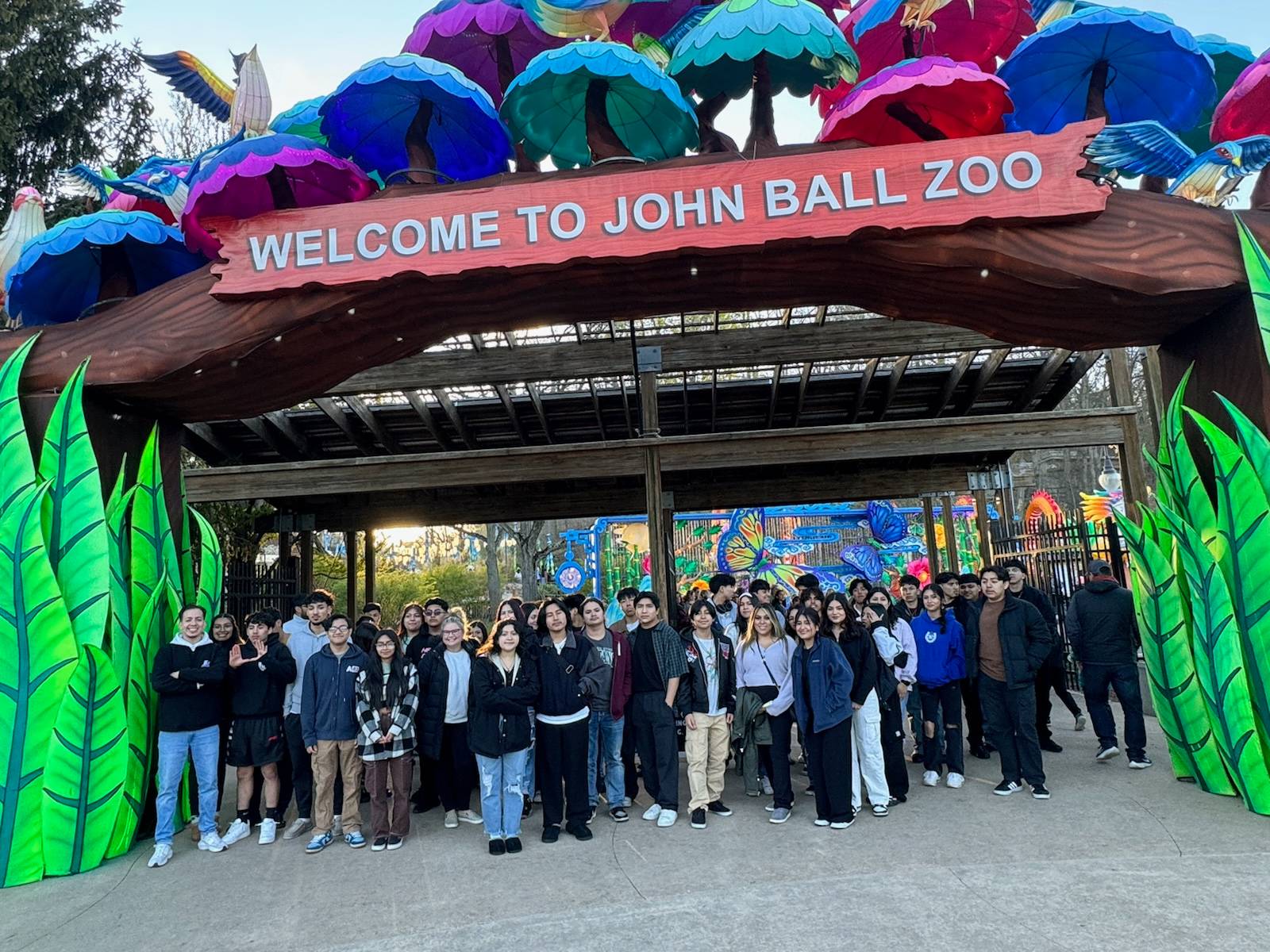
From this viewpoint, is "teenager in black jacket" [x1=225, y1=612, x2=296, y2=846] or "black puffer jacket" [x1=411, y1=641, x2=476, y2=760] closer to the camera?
"teenager in black jacket" [x1=225, y1=612, x2=296, y2=846]

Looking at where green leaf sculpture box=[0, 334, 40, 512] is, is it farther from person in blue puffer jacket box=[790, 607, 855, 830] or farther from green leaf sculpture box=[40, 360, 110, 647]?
person in blue puffer jacket box=[790, 607, 855, 830]

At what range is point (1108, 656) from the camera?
6.76 m

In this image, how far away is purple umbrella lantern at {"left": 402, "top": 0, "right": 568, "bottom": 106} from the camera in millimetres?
6023

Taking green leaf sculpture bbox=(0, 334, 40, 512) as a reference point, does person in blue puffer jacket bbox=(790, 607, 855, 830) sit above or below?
below

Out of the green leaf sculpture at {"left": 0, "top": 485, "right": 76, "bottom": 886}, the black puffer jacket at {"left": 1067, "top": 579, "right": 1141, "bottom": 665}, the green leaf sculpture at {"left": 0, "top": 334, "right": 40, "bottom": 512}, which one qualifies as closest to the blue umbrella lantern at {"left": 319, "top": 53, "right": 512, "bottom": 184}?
the green leaf sculpture at {"left": 0, "top": 334, "right": 40, "bottom": 512}

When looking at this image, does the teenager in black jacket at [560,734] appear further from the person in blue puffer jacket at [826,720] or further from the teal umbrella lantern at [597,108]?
the teal umbrella lantern at [597,108]

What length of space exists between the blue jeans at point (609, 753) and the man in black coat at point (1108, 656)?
394 centimetres

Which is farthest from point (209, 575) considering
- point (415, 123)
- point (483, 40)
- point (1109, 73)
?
point (1109, 73)

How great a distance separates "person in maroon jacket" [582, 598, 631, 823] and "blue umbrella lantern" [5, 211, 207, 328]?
419 cm

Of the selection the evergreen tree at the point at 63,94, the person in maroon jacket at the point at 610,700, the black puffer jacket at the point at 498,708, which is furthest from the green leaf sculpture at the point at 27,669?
the evergreen tree at the point at 63,94

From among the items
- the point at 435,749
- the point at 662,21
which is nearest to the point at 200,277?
the point at 435,749

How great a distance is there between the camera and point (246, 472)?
10094 millimetres

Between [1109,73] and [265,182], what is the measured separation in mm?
5963

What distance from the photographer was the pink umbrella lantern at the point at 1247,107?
546cm
